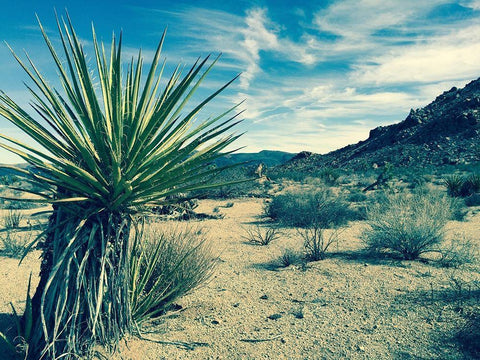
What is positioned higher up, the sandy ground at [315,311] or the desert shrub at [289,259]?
the desert shrub at [289,259]

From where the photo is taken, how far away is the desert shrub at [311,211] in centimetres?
966

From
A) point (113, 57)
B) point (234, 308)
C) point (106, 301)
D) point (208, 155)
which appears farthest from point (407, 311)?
point (113, 57)

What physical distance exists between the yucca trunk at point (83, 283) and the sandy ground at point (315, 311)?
525mm

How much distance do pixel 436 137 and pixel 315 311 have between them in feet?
137

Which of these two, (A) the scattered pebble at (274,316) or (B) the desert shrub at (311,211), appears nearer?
(A) the scattered pebble at (274,316)

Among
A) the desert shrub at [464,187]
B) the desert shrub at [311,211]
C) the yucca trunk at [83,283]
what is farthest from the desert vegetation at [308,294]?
the desert shrub at [464,187]

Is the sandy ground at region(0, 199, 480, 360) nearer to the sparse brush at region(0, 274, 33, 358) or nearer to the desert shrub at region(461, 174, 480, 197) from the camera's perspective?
the sparse brush at region(0, 274, 33, 358)

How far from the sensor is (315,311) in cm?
443

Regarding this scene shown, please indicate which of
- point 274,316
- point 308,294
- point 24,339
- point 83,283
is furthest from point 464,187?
point 24,339

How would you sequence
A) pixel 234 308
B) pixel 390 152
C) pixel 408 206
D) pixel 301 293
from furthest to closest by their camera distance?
pixel 390 152, pixel 408 206, pixel 301 293, pixel 234 308

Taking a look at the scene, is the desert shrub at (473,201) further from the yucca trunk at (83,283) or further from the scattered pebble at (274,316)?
the yucca trunk at (83,283)

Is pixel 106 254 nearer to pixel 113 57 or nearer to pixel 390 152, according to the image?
pixel 113 57

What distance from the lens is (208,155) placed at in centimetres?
312

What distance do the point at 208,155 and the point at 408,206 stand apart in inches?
250
